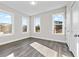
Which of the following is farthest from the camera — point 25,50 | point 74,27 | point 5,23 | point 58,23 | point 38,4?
point 58,23

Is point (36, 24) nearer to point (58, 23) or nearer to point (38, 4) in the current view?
point (58, 23)

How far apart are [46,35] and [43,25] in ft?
3.06

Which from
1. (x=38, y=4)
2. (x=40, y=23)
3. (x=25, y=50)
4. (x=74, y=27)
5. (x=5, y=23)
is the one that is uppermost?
(x=38, y=4)

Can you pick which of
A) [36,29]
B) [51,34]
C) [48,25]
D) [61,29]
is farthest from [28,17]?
[61,29]

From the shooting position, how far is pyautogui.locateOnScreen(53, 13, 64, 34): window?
17.9 feet

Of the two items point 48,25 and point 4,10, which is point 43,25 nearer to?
point 48,25

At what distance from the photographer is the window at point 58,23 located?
546cm

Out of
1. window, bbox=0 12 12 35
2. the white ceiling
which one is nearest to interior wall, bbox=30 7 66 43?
the white ceiling

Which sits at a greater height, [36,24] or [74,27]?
[36,24]

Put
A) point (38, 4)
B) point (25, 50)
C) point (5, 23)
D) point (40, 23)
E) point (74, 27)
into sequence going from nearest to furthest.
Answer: point (74, 27) < point (25, 50) < point (38, 4) < point (5, 23) < point (40, 23)

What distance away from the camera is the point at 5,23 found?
5207 mm

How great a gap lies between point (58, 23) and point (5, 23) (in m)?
3.73

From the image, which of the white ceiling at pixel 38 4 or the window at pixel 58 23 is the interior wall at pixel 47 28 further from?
the white ceiling at pixel 38 4

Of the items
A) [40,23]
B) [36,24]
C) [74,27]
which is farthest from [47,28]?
[74,27]
